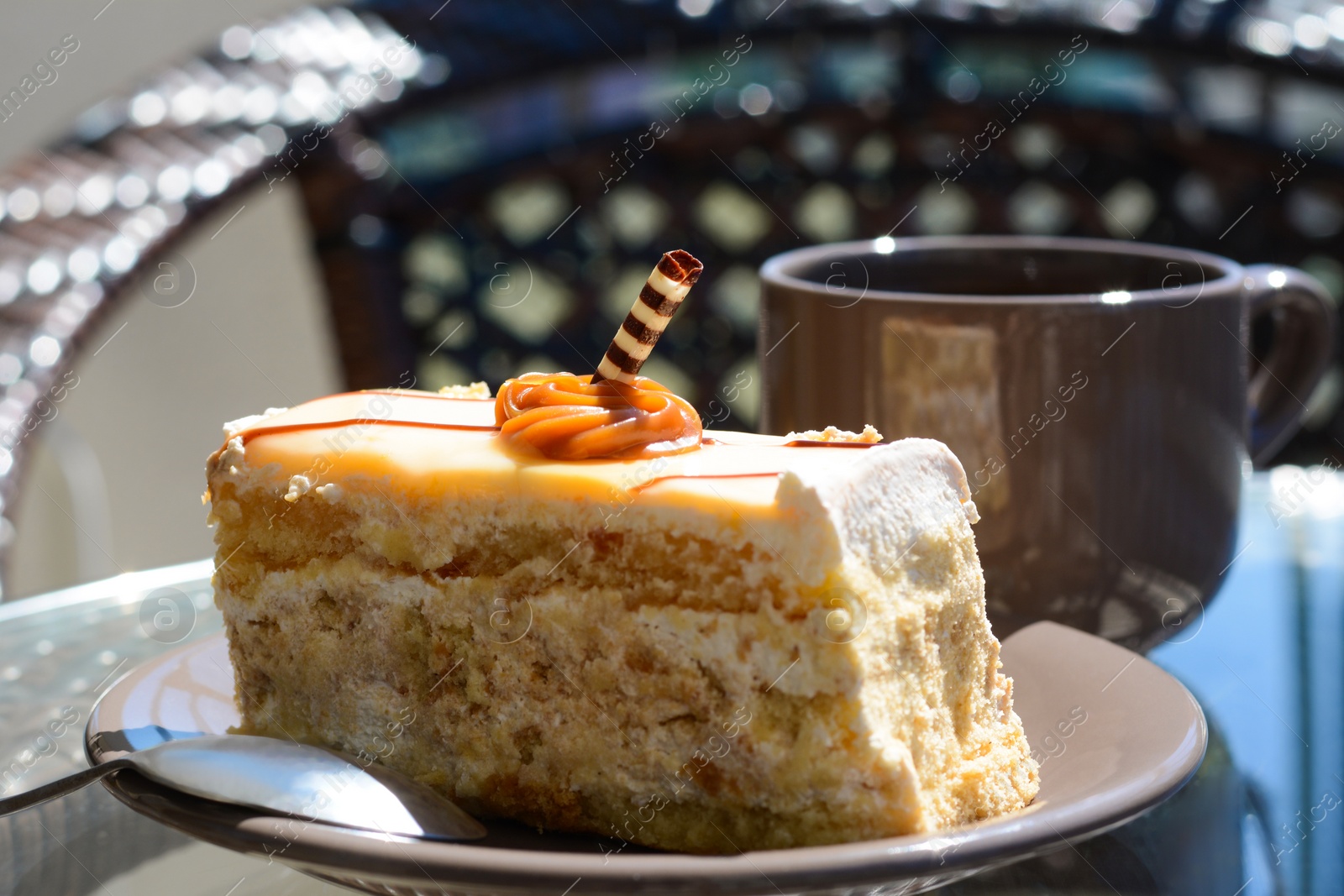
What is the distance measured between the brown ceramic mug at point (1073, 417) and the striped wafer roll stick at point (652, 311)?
21 centimetres

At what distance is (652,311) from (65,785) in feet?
1.27

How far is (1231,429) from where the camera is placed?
37.1 inches

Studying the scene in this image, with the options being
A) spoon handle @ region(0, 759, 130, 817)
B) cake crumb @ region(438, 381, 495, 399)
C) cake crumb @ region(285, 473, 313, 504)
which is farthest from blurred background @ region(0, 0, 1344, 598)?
spoon handle @ region(0, 759, 130, 817)

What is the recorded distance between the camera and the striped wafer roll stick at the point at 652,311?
29.2 inches

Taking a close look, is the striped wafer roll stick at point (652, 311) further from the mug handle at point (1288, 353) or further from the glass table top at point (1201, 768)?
the mug handle at point (1288, 353)

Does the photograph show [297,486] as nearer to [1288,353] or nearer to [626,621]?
[626,621]

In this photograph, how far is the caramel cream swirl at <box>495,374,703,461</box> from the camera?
0.71 m

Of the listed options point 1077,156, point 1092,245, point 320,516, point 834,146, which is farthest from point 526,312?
point 320,516

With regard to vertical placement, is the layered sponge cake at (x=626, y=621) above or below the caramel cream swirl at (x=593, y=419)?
below

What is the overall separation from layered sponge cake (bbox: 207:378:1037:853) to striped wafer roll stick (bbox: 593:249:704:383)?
0.07 ft

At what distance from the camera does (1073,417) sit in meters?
0.89

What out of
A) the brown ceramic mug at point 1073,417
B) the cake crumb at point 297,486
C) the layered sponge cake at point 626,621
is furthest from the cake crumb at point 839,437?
the cake crumb at point 297,486

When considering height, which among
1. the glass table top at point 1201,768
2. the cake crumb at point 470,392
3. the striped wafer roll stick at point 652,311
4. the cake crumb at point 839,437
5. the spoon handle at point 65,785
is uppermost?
the striped wafer roll stick at point 652,311

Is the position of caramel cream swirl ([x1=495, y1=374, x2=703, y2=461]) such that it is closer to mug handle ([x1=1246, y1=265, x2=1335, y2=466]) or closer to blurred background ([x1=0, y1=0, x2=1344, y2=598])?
mug handle ([x1=1246, y1=265, x2=1335, y2=466])
